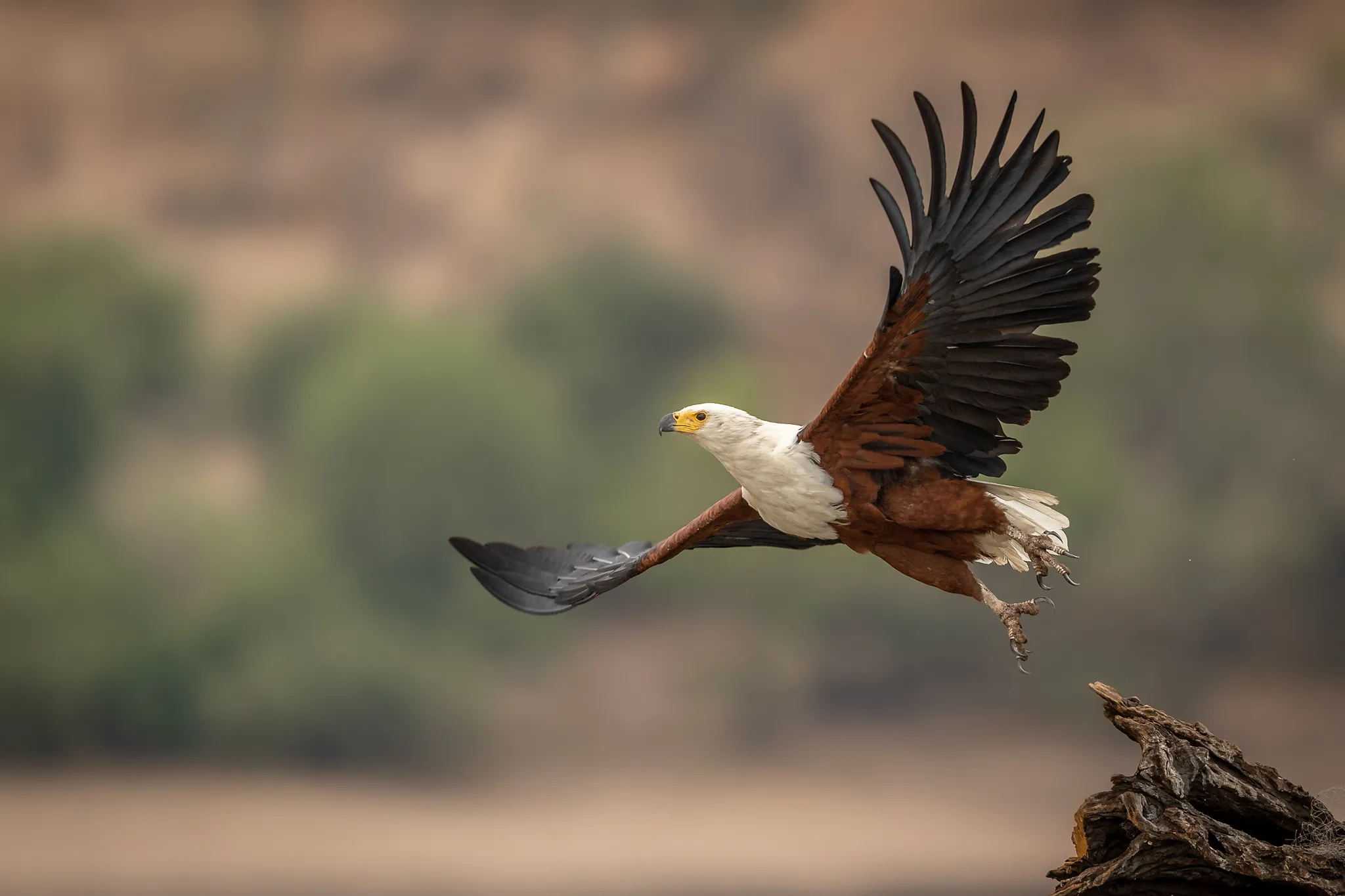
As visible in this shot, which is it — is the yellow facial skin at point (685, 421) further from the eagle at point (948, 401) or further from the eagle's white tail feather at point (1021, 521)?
the eagle's white tail feather at point (1021, 521)

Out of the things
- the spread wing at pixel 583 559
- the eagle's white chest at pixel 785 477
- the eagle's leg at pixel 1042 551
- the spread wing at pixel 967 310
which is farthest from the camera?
the spread wing at pixel 583 559

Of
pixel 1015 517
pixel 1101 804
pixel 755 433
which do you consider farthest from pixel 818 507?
pixel 1101 804

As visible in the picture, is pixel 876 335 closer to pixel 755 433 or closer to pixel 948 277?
pixel 948 277

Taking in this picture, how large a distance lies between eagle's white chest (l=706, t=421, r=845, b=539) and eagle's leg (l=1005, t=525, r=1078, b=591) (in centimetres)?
61

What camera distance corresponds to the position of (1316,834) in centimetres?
428

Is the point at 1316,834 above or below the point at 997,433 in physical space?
below

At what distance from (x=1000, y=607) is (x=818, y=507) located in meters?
0.71

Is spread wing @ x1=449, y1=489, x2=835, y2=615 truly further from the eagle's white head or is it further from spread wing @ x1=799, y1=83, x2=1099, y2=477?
spread wing @ x1=799, y1=83, x2=1099, y2=477

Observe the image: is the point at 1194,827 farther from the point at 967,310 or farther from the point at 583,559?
the point at 583,559

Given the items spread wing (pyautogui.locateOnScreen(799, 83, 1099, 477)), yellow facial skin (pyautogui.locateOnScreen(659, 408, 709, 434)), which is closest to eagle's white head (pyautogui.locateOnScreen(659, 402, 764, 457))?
yellow facial skin (pyautogui.locateOnScreen(659, 408, 709, 434))

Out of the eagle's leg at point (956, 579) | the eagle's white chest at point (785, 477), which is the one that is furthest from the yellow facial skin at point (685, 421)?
the eagle's leg at point (956, 579)

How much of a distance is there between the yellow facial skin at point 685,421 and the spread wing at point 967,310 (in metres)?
0.40

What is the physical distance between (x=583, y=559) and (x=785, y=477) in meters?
1.46

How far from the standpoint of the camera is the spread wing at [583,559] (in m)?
5.04
